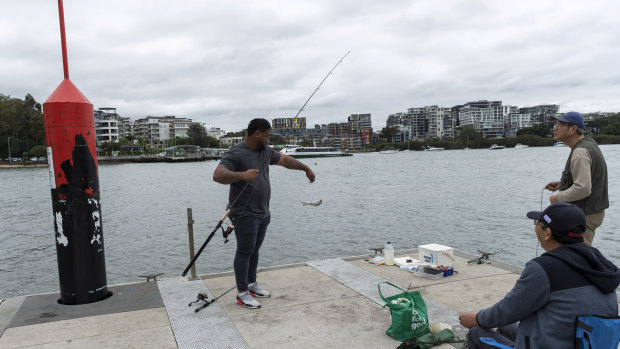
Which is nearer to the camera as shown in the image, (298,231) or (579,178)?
(579,178)

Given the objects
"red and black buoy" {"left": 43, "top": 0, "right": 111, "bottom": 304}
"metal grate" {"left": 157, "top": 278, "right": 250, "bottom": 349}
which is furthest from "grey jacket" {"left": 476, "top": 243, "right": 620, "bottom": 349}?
"red and black buoy" {"left": 43, "top": 0, "right": 111, "bottom": 304}

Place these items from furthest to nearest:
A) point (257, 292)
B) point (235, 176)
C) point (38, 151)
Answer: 1. point (38, 151)
2. point (257, 292)
3. point (235, 176)

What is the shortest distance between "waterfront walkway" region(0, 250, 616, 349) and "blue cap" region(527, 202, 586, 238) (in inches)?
73.9

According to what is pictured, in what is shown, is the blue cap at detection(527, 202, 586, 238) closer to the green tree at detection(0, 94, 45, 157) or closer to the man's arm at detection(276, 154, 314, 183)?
the man's arm at detection(276, 154, 314, 183)

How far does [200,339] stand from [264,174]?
192 centimetres

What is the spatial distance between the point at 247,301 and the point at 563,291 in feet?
10.9

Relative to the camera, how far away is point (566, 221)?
7.71ft

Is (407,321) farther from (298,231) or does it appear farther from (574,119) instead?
(298,231)

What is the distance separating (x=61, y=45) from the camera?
16.7 feet

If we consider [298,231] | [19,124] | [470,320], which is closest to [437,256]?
[470,320]

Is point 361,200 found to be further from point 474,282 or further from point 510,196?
point 474,282

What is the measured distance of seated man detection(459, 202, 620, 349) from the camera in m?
2.28

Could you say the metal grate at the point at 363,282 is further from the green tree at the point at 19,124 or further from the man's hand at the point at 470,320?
the green tree at the point at 19,124

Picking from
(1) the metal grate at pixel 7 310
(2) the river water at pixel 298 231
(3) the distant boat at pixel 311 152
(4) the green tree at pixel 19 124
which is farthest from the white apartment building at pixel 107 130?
(1) the metal grate at pixel 7 310
